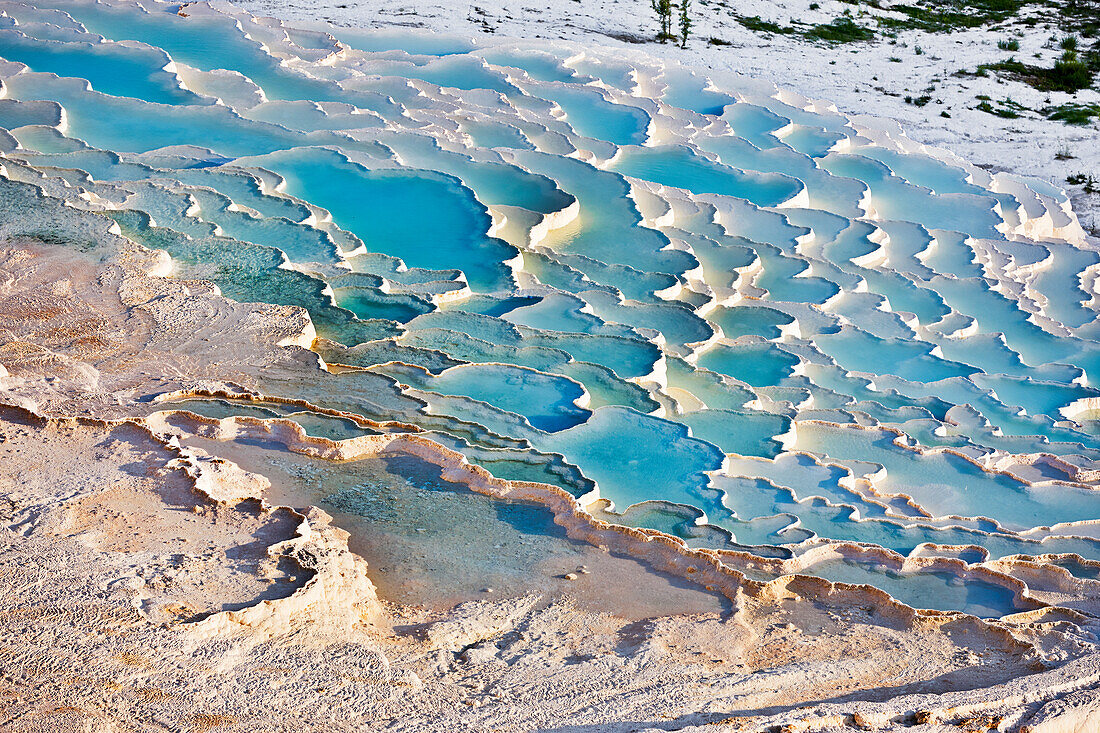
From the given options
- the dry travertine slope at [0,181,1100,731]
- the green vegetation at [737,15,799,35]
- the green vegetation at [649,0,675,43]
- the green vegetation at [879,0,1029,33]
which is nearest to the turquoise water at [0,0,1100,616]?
the dry travertine slope at [0,181,1100,731]

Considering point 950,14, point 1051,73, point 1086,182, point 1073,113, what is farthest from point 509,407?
point 950,14

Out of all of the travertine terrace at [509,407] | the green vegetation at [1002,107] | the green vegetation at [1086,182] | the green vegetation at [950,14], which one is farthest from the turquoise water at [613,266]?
the green vegetation at [950,14]

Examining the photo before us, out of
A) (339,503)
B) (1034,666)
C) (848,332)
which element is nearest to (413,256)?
(848,332)

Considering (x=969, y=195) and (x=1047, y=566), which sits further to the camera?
(x=969, y=195)

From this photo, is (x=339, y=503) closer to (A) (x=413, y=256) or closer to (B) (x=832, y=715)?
(B) (x=832, y=715)

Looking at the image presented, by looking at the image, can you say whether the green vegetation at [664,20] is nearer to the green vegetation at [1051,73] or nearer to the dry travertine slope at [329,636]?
the green vegetation at [1051,73]
